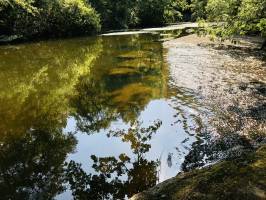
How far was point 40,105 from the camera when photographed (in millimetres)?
12586

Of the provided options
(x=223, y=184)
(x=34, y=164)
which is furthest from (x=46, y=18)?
(x=223, y=184)

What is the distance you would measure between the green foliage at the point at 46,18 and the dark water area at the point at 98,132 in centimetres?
1627

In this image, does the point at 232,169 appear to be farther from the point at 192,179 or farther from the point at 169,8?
the point at 169,8

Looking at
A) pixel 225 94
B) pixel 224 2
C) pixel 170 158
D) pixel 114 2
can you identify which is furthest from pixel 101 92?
pixel 114 2

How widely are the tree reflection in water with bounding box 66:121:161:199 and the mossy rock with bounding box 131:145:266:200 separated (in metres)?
1.41

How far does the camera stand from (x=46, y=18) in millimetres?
36156

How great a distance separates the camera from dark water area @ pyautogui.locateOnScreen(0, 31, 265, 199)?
696cm

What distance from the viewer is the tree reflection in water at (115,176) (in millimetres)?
6461

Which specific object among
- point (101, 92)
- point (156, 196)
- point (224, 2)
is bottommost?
point (101, 92)

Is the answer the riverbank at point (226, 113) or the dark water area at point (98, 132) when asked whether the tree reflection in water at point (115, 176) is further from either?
the riverbank at point (226, 113)

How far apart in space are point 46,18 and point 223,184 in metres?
33.9

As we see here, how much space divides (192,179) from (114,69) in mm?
13548

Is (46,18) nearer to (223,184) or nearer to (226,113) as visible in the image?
(226,113)

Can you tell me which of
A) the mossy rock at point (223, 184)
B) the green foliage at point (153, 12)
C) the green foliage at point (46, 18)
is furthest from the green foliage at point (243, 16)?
the green foliage at point (153, 12)
